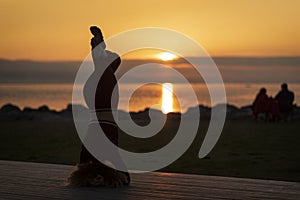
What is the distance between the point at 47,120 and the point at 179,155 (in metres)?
10.9

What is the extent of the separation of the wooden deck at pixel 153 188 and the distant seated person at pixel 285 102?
11.0 metres

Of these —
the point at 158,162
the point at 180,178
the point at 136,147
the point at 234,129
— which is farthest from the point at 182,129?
the point at 180,178

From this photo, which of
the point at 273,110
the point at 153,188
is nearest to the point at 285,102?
the point at 273,110

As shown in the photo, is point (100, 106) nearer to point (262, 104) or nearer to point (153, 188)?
point (153, 188)

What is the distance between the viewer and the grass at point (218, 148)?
28.4 feet

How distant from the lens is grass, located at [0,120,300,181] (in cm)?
866

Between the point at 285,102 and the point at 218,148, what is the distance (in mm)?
6517

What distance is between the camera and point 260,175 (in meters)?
8.11

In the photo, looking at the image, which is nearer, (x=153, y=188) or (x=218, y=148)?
(x=153, y=188)

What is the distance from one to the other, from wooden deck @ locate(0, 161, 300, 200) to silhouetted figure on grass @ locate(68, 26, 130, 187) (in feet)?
0.41

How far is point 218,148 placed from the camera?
11188 mm

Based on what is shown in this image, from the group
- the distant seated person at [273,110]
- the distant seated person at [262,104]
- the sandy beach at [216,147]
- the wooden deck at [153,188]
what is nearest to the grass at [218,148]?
the sandy beach at [216,147]

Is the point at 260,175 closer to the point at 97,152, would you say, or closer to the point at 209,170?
the point at 209,170

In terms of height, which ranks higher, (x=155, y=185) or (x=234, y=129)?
(x=234, y=129)
